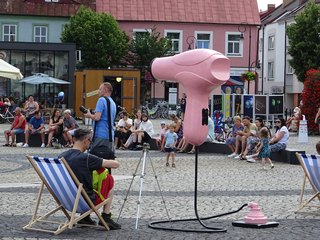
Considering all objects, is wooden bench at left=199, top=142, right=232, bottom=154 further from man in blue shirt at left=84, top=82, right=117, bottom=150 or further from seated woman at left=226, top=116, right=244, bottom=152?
man in blue shirt at left=84, top=82, right=117, bottom=150

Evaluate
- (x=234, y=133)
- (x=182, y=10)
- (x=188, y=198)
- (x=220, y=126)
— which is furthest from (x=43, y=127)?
(x=182, y=10)

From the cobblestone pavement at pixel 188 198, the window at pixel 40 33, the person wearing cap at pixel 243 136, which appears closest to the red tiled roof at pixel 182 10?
the window at pixel 40 33

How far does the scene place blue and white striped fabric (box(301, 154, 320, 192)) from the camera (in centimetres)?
1202

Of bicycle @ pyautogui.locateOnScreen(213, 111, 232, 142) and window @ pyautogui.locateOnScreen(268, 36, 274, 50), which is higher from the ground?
window @ pyautogui.locateOnScreen(268, 36, 274, 50)

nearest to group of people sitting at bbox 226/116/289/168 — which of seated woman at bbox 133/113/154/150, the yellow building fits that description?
seated woman at bbox 133/113/154/150

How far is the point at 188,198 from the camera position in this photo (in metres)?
13.9

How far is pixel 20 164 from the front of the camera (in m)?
21.0

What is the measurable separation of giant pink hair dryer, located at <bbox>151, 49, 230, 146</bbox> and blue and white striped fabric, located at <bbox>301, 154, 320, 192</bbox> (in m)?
1.90

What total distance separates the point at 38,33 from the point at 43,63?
16.3m

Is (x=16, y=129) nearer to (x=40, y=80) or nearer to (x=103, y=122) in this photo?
(x=103, y=122)

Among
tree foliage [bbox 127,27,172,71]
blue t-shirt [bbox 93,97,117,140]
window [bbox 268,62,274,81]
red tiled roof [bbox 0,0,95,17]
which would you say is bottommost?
blue t-shirt [bbox 93,97,117,140]

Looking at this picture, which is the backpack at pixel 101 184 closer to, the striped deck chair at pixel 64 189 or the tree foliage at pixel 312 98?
the striped deck chair at pixel 64 189

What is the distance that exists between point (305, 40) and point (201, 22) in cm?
964

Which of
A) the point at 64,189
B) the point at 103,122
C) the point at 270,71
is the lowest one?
the point at 64,189
